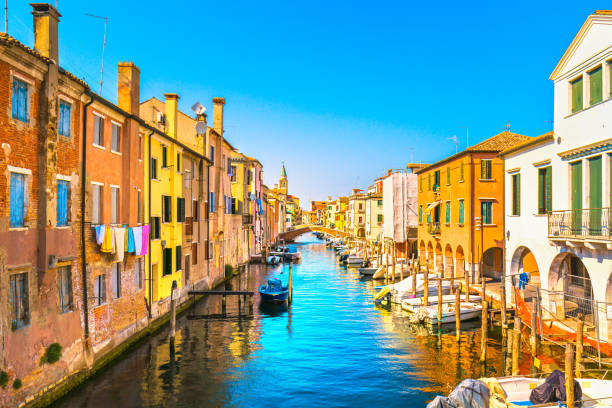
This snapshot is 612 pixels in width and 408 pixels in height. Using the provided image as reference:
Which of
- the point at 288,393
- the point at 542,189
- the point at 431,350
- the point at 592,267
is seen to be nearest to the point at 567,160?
the point at 542,189

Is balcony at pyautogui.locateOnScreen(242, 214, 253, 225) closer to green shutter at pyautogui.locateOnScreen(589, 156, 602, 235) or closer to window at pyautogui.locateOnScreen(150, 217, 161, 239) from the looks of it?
window at pyautogui.locateOnScreen(150, 217, 161, 239)

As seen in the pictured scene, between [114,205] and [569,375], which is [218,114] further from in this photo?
[569,375]

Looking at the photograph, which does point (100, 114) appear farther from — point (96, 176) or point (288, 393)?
point (288, 393)

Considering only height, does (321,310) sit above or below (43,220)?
below

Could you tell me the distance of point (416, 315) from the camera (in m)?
28.7

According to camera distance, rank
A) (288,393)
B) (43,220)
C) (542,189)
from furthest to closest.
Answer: (542,189)
(288,393)
(43,220)

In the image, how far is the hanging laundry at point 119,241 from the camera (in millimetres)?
19266

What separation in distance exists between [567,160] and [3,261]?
68.7ft

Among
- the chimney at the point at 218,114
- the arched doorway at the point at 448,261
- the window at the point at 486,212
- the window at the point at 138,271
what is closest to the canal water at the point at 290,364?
the window at the point at 138,271

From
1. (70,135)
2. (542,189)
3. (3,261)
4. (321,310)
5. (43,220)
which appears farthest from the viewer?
(321,310)

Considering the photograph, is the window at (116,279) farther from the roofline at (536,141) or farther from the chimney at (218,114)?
the chimney at (218,114)

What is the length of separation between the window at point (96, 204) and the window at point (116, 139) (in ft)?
7.27

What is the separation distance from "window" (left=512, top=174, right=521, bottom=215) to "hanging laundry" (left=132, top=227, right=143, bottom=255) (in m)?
19.4

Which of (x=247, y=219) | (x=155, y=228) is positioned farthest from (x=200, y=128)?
(x=247, y=219)
